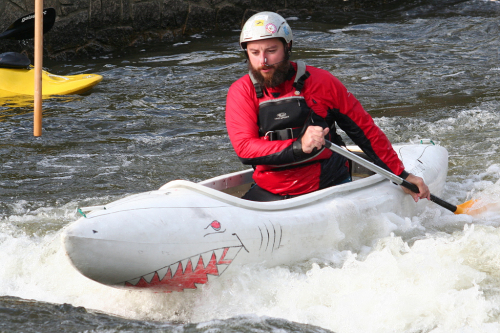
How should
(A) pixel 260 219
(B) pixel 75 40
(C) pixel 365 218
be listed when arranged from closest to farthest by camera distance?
(A) pixel 260 219
(C) pixel 365 218
(B) pixel 75 40

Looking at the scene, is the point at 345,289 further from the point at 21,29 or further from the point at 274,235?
the point at 21,29

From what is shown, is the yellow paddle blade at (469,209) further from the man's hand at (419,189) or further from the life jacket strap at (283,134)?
the life jacket strap at (283,134)

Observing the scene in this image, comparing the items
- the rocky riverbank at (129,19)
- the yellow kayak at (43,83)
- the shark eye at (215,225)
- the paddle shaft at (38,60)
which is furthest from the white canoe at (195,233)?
the rocky riverbank at (129,19)

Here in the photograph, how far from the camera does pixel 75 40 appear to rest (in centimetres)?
921

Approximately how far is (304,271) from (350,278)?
25 centimetres

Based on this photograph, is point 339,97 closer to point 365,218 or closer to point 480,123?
point 365,218

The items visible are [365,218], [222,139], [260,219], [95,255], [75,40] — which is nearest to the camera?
[95,255]

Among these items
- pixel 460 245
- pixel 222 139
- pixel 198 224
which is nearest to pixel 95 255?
pixel 198 224

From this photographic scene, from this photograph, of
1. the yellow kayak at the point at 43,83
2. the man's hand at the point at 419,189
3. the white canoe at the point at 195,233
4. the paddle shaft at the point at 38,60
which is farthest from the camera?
the yellow kayak at the point at 43,83

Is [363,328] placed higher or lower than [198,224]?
lower

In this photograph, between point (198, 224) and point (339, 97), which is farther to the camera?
point (339, 97)

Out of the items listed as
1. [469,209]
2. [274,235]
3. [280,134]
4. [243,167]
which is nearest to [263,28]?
[280,134]

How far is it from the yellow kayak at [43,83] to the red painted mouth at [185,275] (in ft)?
16.9

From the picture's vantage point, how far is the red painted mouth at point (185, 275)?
8.48ft
